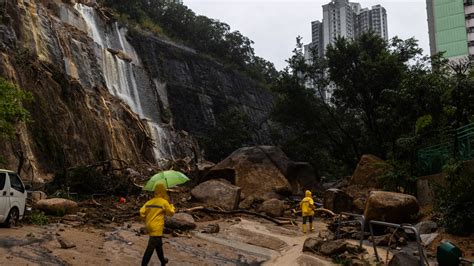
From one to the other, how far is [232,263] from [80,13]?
108 feet

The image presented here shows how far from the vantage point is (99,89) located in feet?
99.3

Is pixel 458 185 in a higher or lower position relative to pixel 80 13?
lower

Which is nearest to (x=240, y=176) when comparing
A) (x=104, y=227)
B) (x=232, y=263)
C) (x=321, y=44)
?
(x=104, y=227)

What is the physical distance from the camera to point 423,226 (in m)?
11.3

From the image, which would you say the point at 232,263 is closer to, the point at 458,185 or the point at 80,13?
the point at 458,185

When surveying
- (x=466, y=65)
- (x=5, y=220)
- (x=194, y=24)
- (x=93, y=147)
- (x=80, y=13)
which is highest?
(x=194, y=24)

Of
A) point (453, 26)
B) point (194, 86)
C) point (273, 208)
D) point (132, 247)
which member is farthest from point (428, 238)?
point (453, 26)

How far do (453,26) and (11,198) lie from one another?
54.4 metres

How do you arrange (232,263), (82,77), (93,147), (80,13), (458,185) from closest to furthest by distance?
(232,263)
(458,185)
(93,147)
(82,77)
(80,13)

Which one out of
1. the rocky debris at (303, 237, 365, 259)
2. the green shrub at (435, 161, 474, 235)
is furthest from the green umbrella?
the green shrub at (435, 161, 474, 235)

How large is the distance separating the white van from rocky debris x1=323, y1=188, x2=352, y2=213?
11.0 metres

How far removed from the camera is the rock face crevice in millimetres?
21688

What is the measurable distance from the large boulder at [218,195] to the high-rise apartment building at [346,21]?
47.0 meters

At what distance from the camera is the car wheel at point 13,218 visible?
975 centimetres
